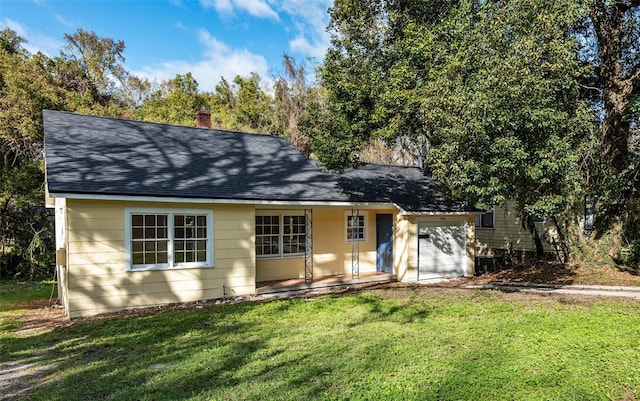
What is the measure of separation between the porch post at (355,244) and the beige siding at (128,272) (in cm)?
381

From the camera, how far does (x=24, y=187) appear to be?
14727 millimetres

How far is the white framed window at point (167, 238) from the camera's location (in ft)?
30.5

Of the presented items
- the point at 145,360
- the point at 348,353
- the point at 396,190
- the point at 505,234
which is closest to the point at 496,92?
the point at 348,353

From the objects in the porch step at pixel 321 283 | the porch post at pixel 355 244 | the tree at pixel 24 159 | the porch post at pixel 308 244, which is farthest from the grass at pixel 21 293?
the porch post at pixel 355 244

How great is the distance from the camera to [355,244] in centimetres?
1392

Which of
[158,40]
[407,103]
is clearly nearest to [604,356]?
[407,103]

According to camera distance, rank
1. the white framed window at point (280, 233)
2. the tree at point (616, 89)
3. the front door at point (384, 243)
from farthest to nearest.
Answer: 1. the front door at point (384, 243)
2. the white framed window at point (280, 233)
3. the tree at point (616, 89)

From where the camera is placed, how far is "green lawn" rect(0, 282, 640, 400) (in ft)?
14.9

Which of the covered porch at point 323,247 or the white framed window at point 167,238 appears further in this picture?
the covered porch at point 323,247

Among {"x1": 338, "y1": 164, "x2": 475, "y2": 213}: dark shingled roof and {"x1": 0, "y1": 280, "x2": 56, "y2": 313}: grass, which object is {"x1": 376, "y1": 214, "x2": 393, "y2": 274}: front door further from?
{"x1": 0, "y1": 280, "x2": 56, "y2": 313}: grass

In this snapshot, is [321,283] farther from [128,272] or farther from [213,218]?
[128,272]

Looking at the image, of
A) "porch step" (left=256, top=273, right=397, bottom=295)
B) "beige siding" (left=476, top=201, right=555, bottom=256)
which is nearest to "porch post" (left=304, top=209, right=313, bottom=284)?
"porch step" (left=256, top=273, right=397, bottom=295)

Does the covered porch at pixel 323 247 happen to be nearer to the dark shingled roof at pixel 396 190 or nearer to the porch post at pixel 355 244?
the porch post at pixel 355 244

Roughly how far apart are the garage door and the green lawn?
4156 millimetres
